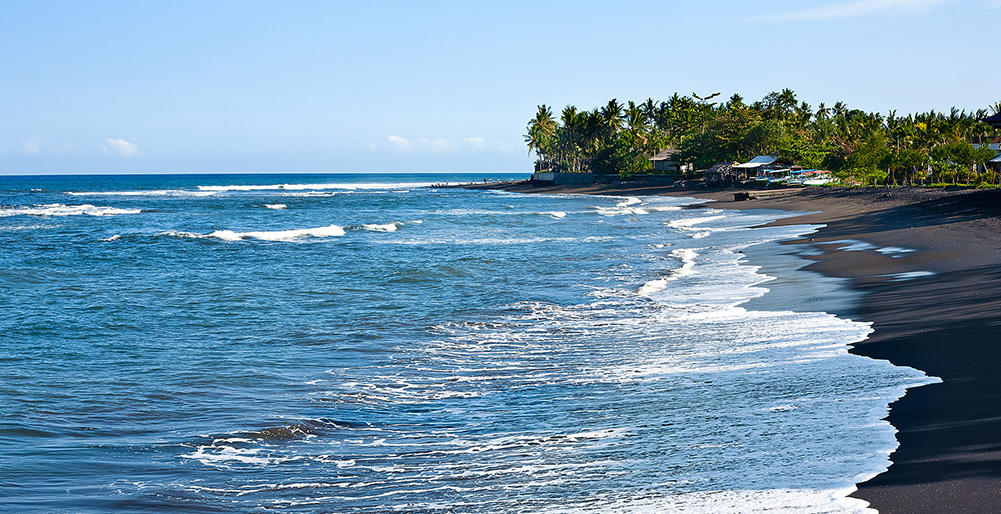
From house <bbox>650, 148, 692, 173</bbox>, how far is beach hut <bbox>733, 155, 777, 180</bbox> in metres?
18.4

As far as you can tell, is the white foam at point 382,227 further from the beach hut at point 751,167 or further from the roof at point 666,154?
the roof at point 666,154

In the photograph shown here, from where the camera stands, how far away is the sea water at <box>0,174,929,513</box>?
21.4ft

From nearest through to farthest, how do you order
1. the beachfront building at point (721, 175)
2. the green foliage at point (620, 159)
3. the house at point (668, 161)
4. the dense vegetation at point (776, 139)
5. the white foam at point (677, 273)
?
1. the white foam at point (677, 273)
2. the dense vegetation at point (776, 139)
3. the beachfront building at point (721, 175)
4. the house at point (668, 161)
5. the green foliage at point (620, 159)

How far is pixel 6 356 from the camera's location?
12781mm

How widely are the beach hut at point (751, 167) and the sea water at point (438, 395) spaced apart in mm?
61526

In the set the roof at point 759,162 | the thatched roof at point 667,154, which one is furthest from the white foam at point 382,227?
the thatched roof at point 667,154

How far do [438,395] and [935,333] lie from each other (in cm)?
680

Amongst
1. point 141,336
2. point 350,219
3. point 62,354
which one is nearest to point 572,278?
point 141,336

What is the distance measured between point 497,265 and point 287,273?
674 cm

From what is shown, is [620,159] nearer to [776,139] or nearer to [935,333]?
[776,139]

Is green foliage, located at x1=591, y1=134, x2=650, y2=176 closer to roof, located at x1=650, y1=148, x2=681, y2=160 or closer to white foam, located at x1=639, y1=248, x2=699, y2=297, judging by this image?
roof, located at x1=650, y1=148, x2=681, y2=160

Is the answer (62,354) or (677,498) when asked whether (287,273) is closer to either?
(62,354)

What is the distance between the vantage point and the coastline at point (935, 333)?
5605 mm

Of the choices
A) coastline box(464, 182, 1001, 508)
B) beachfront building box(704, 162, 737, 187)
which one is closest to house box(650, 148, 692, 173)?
beachfront building box(704, 162, 737, 187)
